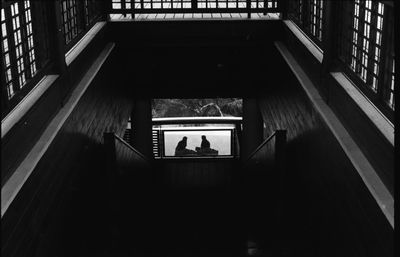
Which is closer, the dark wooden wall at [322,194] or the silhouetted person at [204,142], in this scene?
the dark wooden wall at [322,194]

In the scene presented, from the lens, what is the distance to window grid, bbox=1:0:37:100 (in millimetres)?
3717

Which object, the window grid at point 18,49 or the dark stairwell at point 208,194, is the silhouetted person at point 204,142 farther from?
the window grid at point 18,49

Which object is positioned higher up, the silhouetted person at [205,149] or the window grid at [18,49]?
the window grid at [18,49]

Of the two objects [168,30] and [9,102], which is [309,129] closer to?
[9,102]

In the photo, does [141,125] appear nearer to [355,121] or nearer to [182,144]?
[182,144]

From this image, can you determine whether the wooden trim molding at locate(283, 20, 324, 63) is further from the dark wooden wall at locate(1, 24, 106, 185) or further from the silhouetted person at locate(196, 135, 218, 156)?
the silhouetted person at locate(196, 135, 218, 156)

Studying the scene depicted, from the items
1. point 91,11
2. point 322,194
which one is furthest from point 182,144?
point 322,194

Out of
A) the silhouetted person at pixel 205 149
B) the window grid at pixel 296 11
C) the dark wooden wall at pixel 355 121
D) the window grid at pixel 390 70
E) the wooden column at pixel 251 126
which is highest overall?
the window grid at pixel 390 70

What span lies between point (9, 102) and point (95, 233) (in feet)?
6.80

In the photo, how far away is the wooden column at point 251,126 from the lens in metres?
11.3

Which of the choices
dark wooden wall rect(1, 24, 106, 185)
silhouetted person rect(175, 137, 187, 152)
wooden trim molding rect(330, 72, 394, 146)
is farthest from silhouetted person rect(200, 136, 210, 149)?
wooden trim molding rect(330, 72, 394, 146)

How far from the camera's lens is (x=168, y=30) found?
26.0 feet

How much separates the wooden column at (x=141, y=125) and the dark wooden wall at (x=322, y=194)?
4505mm

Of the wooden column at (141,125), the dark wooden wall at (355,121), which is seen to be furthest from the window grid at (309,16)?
the wooden column at (141,125)
